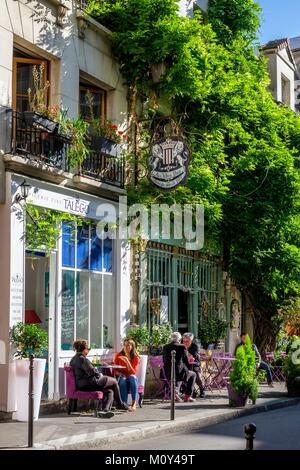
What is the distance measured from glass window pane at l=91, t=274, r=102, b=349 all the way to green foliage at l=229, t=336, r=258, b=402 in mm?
2827

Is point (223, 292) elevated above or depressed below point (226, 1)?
below

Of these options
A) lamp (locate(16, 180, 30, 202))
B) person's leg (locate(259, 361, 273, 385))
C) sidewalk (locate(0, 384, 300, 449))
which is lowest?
sidewalk (locate(0, 384, 300, 449))

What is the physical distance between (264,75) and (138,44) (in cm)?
706

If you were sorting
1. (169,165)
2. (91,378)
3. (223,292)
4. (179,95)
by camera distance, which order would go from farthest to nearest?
(223,292) → (179,95) → (169,165) → (91,378)

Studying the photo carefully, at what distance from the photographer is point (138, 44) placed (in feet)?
55.4

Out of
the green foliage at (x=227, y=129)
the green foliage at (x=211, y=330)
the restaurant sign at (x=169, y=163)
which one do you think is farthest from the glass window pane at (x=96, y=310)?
the green foliage at (x=211, y=330)

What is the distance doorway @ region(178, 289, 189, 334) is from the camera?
1988 cm

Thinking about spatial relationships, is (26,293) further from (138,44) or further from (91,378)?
(138,44)

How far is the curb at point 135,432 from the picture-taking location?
1041 centimetres

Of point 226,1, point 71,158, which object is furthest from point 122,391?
point 226,1

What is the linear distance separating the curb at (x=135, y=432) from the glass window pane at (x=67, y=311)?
115 inches

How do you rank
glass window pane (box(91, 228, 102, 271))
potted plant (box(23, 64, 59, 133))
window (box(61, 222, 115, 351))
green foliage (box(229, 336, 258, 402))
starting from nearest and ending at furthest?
potted plant (box(23, 64, 59, 133))
window (box(61, 222, 115, 351))
green foliage (box(229, 336, 258, 402))
glass window pane (box(91, 228, 102, 271))

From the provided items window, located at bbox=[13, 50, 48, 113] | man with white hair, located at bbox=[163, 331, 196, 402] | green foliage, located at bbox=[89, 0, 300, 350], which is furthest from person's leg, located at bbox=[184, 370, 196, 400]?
window, located at bbox=[13, 50, 48, 113]

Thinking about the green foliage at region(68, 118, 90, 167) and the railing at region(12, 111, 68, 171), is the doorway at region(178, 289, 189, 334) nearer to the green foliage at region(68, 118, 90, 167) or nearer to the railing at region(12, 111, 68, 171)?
the green foliage at region(68, 118, 90, 167)
